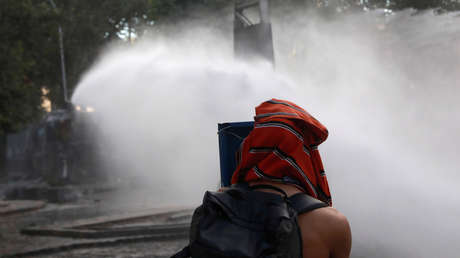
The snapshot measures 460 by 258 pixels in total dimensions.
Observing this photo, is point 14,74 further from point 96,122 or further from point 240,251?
point 240,251

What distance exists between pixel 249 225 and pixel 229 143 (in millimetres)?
1003

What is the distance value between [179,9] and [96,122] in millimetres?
6733

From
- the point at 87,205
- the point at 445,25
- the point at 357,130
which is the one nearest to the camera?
the point at 357,130

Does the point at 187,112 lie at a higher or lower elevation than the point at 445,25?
lower

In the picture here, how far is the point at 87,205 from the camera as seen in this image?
12.2 metres

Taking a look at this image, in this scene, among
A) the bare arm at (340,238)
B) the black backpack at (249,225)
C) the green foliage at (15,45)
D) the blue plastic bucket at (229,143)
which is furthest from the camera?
the green foliage at (15,45)

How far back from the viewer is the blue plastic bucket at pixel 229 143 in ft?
7.88

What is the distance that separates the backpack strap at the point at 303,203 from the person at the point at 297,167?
0.05 ft

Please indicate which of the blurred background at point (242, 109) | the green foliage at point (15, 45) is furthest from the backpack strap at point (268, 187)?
the green foliage at point (15, 45)

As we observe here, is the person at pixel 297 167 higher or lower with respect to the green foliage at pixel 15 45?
lower

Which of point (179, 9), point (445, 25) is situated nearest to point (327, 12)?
point (445, 25)

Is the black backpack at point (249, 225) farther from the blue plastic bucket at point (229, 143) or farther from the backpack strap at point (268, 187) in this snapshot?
the blue plastic bucket at point (229, 143)

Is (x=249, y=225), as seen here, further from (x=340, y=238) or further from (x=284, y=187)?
(x=340, y=238)

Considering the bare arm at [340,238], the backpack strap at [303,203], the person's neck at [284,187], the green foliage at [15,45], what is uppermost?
the green foliage at [15,45]
